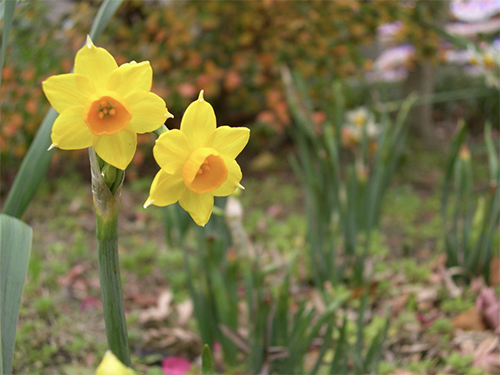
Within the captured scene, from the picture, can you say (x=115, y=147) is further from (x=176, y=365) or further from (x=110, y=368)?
(x=176, y=365)

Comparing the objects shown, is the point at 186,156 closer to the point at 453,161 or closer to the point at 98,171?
the point at 98,171

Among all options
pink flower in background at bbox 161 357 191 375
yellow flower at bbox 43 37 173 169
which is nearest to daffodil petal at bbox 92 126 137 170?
yellow flower at bbox 43 37 173 169

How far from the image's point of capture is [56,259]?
1878 mm

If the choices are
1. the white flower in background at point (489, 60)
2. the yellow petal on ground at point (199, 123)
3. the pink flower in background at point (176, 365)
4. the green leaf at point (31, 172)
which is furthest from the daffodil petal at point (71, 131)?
the white flower in background at point (489, 60)

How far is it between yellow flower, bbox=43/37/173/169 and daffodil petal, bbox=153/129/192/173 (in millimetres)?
23

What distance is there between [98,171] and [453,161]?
132 centimetres

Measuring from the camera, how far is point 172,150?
463mm

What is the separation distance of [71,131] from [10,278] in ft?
0.61

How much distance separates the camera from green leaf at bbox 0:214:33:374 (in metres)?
0.49

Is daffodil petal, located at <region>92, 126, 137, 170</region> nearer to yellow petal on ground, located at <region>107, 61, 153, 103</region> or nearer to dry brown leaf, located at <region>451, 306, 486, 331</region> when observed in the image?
yellow petal on ground, located at <region>107, 61, 153, 103</region>

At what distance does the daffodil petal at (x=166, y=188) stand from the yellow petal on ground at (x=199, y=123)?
44mm

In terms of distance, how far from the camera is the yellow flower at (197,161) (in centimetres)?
46

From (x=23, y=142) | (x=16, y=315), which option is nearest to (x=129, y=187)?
(x=23, y=142)

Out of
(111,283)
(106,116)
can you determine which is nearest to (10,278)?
(111,283)
